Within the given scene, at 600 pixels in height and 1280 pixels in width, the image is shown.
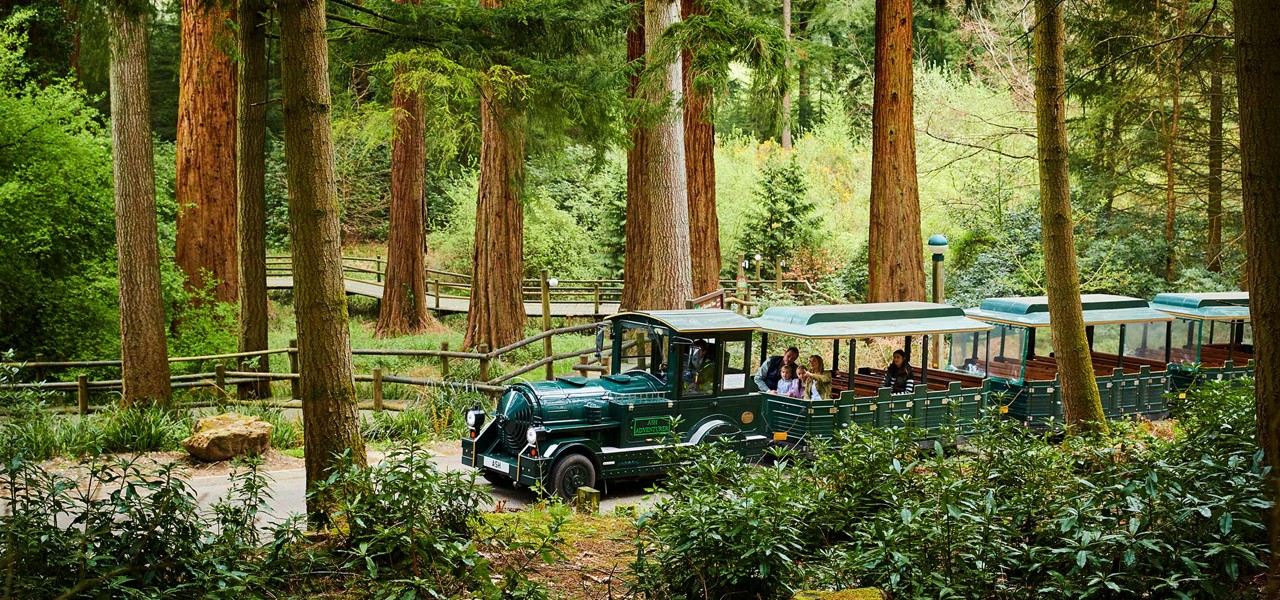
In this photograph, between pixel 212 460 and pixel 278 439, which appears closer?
pixel 212 460

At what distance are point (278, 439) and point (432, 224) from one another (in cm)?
2733

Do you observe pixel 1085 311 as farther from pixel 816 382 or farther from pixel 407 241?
pixel 407 241

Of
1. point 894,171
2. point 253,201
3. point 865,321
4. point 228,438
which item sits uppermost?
point 894,171

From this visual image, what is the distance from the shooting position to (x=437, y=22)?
1433 cm

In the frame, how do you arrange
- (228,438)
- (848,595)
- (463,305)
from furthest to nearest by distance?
(463,305) → (228,438) → (848,595)

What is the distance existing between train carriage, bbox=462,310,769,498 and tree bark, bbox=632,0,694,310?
4.70 m

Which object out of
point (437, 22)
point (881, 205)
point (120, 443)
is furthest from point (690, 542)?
point (881, 205)

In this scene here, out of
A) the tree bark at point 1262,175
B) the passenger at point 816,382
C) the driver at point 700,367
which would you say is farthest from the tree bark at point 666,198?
the tree bark at point 1262,175

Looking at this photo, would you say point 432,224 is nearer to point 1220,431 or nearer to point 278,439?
point 278,439

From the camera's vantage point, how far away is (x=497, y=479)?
11156mm

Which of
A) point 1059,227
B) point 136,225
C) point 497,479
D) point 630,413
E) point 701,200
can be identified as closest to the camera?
point 1059,227

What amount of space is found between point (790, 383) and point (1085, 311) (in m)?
4.87

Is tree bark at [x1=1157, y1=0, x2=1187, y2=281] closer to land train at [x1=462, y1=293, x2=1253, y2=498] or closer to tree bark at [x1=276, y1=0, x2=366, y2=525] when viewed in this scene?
land train at [x1=462, y1=293, x2=1253, y2=498]

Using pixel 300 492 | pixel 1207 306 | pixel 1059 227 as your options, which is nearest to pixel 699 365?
pixel 1059 227
